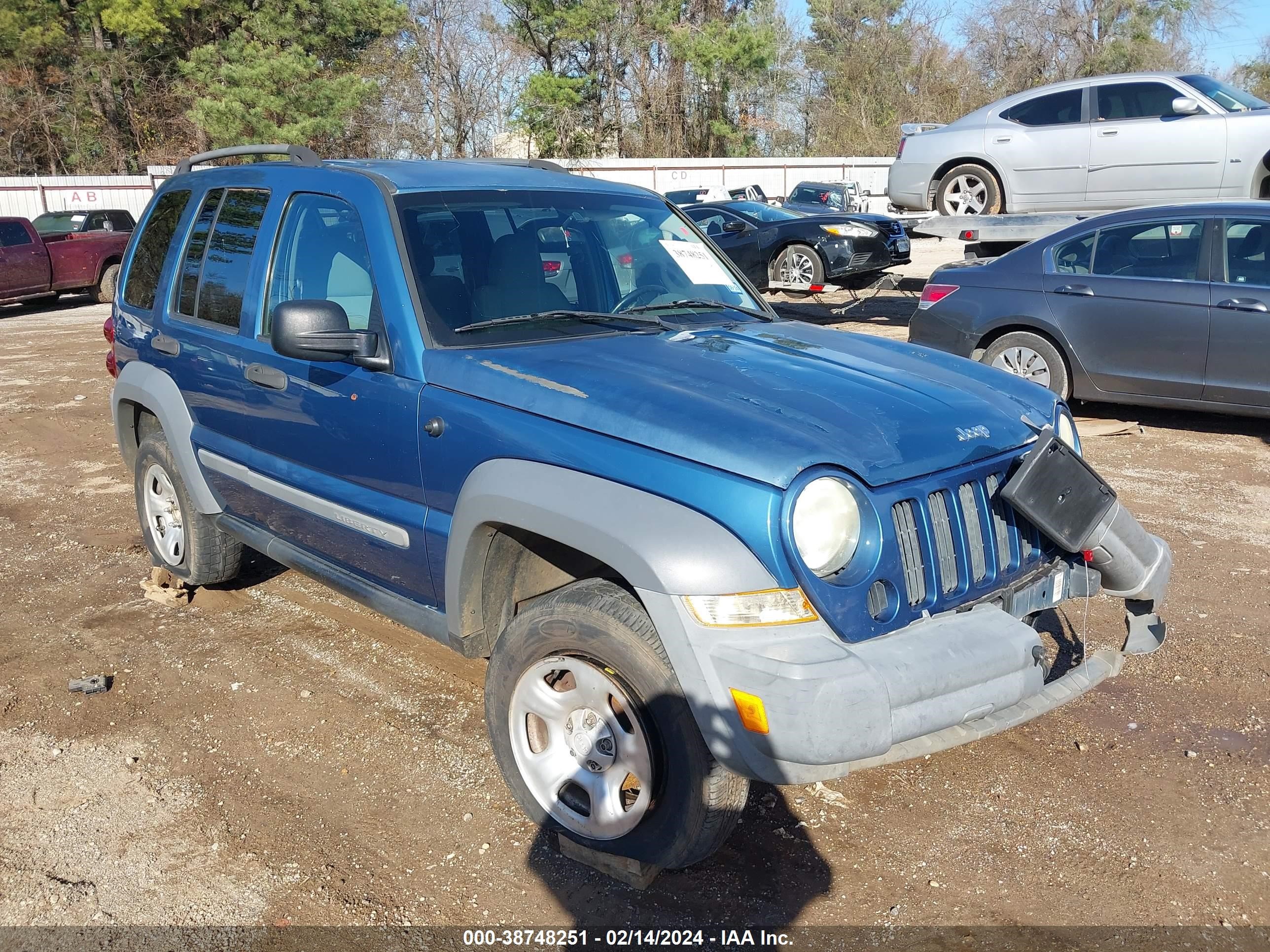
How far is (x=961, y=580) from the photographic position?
2.97m

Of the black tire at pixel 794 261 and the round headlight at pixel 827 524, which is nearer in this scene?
the round headlight at pixel 827 524

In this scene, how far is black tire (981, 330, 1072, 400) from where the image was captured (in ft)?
27.0

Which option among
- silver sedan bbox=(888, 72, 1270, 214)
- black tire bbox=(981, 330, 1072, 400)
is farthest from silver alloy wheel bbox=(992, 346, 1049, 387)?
silver sedan bbox=(888, 72, 1270, 214)

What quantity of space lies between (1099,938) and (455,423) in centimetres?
226

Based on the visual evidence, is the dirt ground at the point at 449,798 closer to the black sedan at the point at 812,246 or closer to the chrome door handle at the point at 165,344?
the chrome door handle at the point at 165,344

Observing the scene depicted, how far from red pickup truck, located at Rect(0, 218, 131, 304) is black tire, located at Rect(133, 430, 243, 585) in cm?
1454

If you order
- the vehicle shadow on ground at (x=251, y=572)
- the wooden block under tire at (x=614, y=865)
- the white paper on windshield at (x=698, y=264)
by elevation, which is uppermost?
the white paper on windshield at (x=698, y=264)

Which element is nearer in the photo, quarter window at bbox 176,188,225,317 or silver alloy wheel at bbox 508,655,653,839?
silver alloy wheel at bbox 508,655,653,839

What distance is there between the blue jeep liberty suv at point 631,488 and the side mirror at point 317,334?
0.01 metres

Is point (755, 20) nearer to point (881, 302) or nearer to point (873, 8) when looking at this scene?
point (873, 8)

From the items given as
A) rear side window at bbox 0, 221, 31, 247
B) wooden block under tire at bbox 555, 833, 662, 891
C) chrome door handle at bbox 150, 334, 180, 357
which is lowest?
wooden block under tire at bbox 555, 833, 662, 891

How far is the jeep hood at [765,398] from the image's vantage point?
9.20ft

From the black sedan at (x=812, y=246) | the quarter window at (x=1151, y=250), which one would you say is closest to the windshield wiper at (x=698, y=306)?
the quarter window at (x=1151, y=250)

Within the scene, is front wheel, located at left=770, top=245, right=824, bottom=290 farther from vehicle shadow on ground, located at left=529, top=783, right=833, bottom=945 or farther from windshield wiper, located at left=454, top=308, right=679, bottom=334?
vehicle shadow on ground, located at left=529, top=783, right=833, bottom=945
